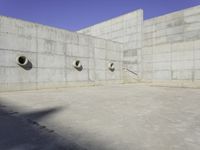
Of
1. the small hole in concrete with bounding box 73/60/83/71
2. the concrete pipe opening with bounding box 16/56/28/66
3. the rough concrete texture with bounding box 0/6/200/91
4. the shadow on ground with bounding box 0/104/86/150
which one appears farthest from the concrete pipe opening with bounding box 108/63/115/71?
the shadow on ground with bounding box 0/104/86/150

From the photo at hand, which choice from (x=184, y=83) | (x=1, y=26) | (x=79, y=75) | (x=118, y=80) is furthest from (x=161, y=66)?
(x=1, y=26)

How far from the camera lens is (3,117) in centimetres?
300

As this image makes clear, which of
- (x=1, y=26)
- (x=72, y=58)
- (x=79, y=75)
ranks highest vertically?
(x=1, y=26)

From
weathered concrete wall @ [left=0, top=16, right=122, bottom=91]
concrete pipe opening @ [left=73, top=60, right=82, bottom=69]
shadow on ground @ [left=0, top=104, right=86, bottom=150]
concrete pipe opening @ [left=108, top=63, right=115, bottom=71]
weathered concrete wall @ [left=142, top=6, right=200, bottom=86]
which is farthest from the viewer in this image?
concrete pipe opening @ [left=108, top=63, right=115, bottom=71]

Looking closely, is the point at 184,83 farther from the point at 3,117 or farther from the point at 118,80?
the point at 3,117

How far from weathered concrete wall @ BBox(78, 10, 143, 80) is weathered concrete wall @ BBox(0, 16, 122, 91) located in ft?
5.81

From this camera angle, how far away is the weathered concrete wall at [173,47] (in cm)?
923

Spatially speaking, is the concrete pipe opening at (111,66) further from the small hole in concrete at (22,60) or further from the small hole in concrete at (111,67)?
the small hole in concrete at (22,60)

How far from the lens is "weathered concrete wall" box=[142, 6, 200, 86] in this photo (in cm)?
923

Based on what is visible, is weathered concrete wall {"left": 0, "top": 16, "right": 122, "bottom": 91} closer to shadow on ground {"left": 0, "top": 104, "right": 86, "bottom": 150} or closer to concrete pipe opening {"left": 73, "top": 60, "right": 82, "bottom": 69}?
concrete pipe opening {"left": 73, "top": 60, "right": 82, "bottom": 69}

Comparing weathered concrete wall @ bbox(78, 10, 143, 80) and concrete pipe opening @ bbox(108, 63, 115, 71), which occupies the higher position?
weathered concrete wall @ bbox(78, 10, 143, 80)

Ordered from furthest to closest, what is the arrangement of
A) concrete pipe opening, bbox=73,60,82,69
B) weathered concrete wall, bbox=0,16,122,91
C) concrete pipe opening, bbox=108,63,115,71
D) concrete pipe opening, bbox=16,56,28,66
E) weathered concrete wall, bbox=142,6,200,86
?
concrete pipe opening, bbox=108,63,115,71 < weathered concrete wall, bbox=142,6,200,86 < concrete pipe opening, bbox=73,60,82,69 < concrete pipe opening, bbox=16,56,28,66 < weathered concrete wall, bbox=0,16,122,91

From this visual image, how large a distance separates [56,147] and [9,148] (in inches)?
19.8

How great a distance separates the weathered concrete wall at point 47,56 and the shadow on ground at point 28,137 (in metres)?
4.61
